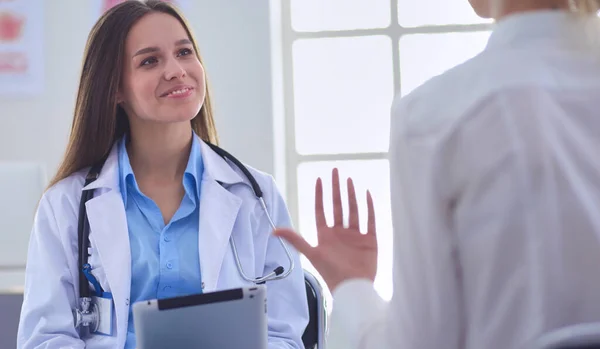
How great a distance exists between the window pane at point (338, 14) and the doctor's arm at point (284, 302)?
1684 mm

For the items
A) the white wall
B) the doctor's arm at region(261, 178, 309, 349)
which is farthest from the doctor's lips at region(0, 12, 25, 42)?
the doctor's arm at region(261, 178, 309, 349)

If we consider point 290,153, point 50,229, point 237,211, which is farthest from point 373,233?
point 290,153

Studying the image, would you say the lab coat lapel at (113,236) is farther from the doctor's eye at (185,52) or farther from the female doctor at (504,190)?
the female doctor at (504,190)

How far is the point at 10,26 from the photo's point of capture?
Answer: 10.6ft

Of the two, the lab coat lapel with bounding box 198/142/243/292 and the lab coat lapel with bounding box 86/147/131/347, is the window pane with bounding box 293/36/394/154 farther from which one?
the lab coat lapel with bounding box 86/147/131/347

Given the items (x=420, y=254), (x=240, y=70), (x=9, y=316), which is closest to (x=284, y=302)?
(x=9, y=316)

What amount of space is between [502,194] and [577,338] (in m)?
0.14

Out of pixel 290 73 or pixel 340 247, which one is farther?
pixel 290 73

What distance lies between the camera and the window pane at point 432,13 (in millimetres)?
3320

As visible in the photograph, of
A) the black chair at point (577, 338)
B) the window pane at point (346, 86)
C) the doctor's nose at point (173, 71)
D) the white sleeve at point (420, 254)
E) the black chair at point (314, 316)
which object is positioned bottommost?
the black chair at point (314, 316)

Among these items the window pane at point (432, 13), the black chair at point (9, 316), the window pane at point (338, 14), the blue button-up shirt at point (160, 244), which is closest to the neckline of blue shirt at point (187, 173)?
the blue button-up shirt at point (160, 244)

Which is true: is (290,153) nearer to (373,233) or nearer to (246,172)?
(246,172)

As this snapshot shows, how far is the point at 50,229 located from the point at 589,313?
135cm

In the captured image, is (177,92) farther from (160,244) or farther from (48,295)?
(48,295)
